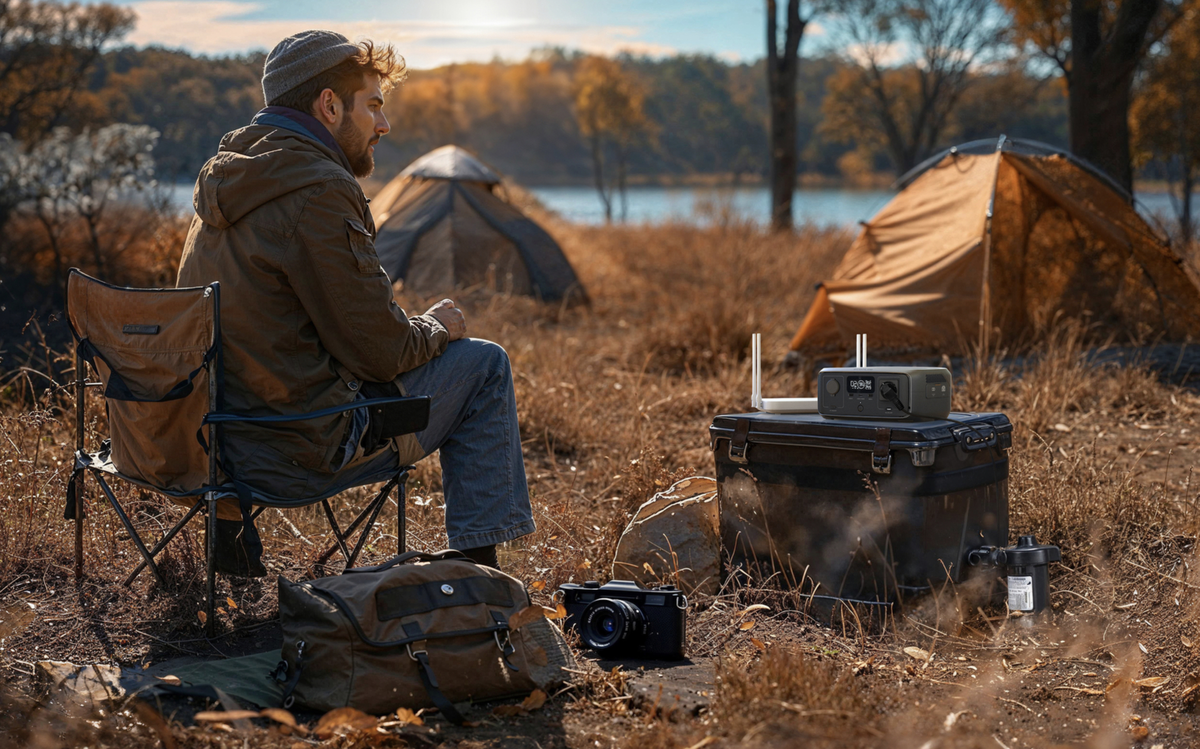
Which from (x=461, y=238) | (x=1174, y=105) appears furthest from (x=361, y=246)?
(x=1174, y=105)

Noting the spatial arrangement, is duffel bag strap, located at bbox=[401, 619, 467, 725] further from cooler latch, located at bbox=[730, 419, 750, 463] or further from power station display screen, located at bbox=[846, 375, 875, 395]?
power station display screen, located at bbox=[846, 375, 875, 395]

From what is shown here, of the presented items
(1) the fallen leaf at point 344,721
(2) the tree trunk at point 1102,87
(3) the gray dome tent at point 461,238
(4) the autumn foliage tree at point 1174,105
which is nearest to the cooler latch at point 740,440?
(1) the fallen leaf at point 344,721

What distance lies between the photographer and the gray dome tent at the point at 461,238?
8.90 m

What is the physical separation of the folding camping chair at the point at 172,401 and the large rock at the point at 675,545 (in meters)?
0.81

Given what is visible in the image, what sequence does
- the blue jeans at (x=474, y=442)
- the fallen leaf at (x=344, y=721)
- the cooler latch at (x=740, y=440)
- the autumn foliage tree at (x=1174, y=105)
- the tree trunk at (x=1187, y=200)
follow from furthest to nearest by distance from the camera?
the autumn foliage tree at (x=1174, y=105)
the tree trunk at (x=1187, y=200)
the cooler latch at (x=740, y=440)
the blue jeans at (x=474, y=442)
the fallen leaf at (x=344, y=721)

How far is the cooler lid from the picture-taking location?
100 inches

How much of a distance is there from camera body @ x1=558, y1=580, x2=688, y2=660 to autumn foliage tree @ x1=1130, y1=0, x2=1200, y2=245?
1409cm

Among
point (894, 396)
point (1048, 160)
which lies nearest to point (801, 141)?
point (1048, 160)

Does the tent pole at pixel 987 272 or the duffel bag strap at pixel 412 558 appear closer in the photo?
the duffel bag strap at pixel 412 558

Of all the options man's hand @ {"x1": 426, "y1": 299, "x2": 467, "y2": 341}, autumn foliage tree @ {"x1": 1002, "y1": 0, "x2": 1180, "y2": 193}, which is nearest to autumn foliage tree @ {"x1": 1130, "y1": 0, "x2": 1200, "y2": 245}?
autumn foliage tree @ {"x1": 1002, "y1": 0, "x2": 1180, "y2": 193}

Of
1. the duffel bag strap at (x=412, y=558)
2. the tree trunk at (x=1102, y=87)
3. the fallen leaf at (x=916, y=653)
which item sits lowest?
the fallen leaf at (x=916, y=653)

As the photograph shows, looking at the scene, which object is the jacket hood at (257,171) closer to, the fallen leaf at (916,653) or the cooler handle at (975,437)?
the cooler handle at (975,437)

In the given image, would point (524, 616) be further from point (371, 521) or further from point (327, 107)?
point (327, 107)

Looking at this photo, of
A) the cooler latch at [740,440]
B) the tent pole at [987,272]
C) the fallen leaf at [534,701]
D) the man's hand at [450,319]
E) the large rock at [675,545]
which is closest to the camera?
the fallen leaf at [534,701]
